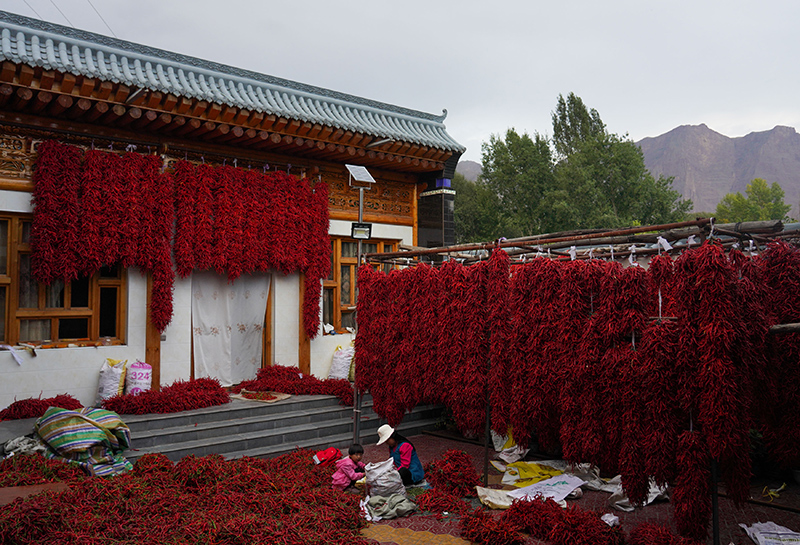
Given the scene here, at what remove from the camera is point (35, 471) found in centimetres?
513

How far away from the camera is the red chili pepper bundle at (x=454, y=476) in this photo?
5742 mm

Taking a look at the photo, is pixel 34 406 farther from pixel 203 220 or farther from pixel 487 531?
pixel 487 531

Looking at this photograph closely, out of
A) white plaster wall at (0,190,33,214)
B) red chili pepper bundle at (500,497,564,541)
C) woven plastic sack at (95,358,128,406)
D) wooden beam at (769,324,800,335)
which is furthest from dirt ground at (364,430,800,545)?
white plaster wall at (0,190,33,214)

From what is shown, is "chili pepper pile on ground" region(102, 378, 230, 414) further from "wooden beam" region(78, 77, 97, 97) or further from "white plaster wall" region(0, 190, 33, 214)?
"wooden beam" region(78, 77, 97, 97)

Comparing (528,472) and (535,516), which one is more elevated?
(535,516)

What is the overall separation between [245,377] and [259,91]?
4.92 m

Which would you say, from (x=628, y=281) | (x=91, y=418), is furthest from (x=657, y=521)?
(x=91, y=418)

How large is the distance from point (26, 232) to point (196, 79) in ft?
11.4

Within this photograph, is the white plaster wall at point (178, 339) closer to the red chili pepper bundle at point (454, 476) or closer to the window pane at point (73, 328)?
the window pane at point (73, 328)

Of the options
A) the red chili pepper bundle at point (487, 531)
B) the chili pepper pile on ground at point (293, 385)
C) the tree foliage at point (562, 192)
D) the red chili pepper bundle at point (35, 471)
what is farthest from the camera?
the tree foliage at point (562, 192)

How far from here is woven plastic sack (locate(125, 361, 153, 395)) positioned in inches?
297

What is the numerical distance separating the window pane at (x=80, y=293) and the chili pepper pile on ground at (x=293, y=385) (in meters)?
2.56

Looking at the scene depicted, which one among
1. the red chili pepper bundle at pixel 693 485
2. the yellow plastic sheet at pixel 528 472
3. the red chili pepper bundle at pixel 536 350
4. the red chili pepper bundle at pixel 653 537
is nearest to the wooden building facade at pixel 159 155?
the yellow plastic sheet at pixel 528 472

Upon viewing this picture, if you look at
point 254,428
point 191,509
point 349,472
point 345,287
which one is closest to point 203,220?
point 345,287
